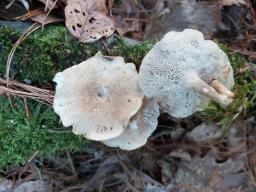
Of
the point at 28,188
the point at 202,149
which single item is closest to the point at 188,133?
the point at 202,149

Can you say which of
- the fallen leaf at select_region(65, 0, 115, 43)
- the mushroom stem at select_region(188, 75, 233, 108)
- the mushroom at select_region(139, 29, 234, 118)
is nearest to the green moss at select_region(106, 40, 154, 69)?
the fallen leaf at select_region(65, 0, 115, 43)

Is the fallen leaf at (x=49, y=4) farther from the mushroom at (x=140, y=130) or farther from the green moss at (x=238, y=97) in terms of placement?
the green moss at (x=238, y=97)

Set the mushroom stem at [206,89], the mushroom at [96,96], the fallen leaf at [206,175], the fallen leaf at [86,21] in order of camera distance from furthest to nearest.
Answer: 1. the fallen leaf at [206,175]
2. the fallen leaf at [86,21]
3. the mushroom at [96,96]
4. the mushroom stem at [206,89]

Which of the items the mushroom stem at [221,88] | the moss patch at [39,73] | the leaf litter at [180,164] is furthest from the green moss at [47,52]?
the mushroom stem at [221,88]

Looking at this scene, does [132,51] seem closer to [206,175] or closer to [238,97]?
[238,97]

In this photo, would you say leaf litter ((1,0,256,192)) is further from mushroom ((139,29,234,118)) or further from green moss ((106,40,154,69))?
mushroom ((139,29,234,118))

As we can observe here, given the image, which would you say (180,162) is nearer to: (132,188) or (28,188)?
(132,188)

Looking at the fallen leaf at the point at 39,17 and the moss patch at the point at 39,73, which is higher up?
the fallen leaf at the point at 39,17
